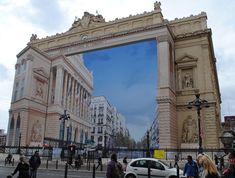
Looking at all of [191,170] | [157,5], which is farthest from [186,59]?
[191,170]

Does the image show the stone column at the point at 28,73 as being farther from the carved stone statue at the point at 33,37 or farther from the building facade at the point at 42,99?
the carved stone statue at the point at 33,37

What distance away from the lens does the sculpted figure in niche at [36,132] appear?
148ft

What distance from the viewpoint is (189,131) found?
38094 millimetres

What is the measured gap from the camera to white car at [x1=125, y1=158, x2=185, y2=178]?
51.4ft

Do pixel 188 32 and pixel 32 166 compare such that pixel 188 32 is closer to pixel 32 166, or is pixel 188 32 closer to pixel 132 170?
pixel 132 170

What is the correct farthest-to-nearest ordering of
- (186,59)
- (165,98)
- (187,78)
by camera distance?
(186,59) < (187,78) < (165,98)

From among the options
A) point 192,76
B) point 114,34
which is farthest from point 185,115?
point 114,34

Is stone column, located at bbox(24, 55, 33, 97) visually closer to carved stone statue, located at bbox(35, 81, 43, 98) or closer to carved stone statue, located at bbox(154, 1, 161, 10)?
carved stone statue, located at bbox(35, 81, 43, 98)

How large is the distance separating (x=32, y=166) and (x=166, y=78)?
1077 inches

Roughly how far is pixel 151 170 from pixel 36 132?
111 ft

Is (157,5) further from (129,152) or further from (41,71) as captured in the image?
(129,152)

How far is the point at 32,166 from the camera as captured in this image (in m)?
14.6

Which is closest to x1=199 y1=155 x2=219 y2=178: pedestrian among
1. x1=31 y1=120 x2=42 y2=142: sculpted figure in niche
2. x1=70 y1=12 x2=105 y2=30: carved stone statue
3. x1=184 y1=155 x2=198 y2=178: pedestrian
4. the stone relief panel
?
x1=184 y1=155 x2=198 y2=178: pedestrian

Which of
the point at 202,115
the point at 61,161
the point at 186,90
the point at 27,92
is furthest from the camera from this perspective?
the point at 27,92
